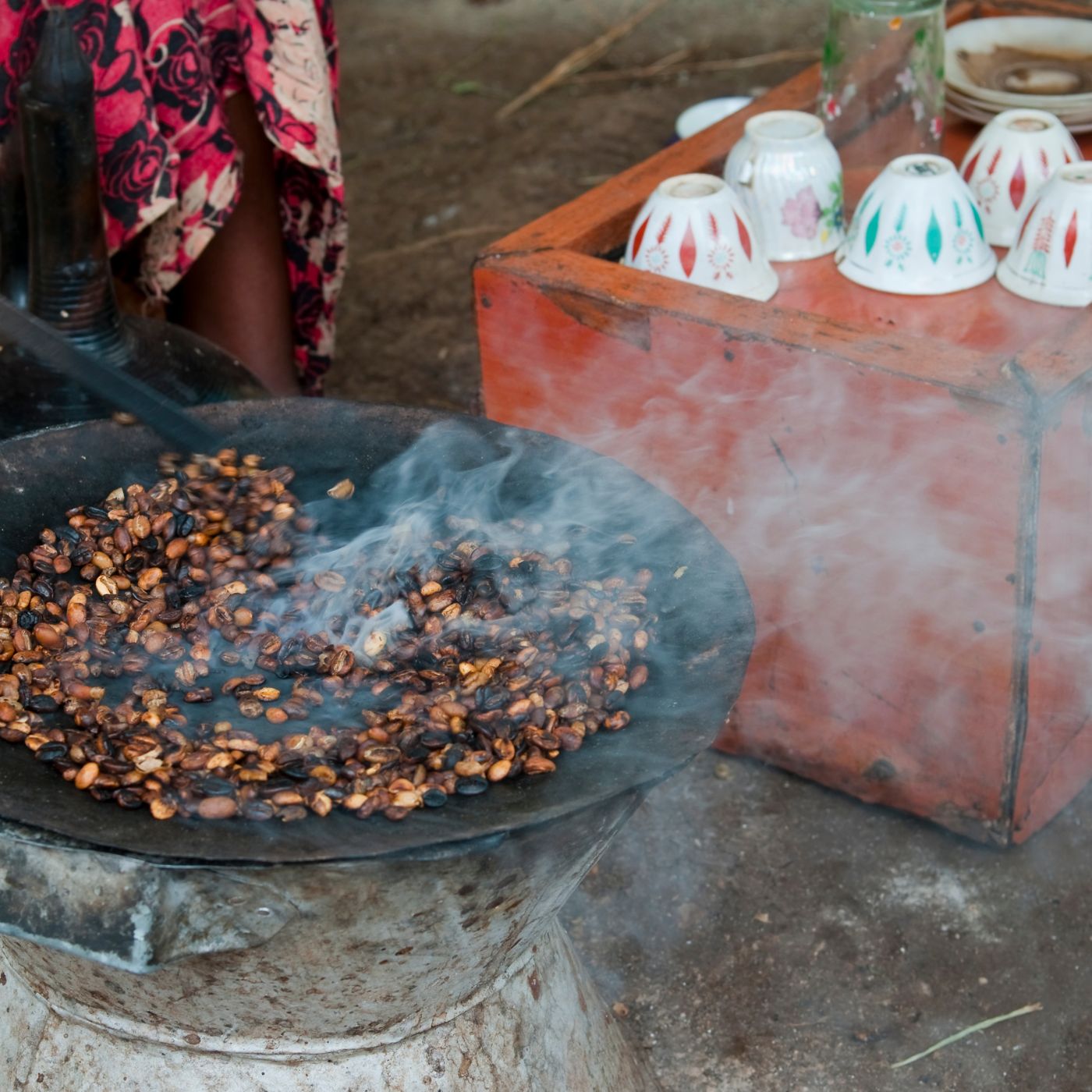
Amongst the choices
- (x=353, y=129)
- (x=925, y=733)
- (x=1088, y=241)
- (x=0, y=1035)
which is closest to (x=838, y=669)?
(x=925, y=733)

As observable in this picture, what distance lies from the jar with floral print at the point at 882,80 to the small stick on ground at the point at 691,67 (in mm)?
2957

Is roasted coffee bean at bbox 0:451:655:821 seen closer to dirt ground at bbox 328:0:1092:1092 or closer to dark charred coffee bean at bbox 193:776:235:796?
dark charred coffee bean at bbox 193:776:235:796

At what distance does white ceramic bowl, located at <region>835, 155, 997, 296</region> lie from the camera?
216cm

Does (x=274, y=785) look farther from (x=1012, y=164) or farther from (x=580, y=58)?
(x=580, y=58)

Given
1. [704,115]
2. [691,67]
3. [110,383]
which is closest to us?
[110,383]

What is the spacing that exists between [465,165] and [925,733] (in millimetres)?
3167

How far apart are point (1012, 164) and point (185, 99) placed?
139cm

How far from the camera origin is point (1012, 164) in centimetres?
232

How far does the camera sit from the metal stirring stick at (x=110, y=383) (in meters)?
1.57

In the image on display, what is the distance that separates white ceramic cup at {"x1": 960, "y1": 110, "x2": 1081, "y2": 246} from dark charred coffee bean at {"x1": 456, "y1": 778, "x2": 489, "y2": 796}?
4.97 feet

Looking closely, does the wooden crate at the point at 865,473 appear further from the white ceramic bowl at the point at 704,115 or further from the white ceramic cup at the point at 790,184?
the white ceramic bowl at the point at 704,115

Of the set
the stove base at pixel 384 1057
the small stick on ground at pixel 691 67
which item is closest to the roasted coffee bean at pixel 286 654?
the stove base at pixel 384 1057

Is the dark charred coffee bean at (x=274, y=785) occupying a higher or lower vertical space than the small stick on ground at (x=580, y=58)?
higher

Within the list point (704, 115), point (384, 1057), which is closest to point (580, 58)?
point (704, 115)
